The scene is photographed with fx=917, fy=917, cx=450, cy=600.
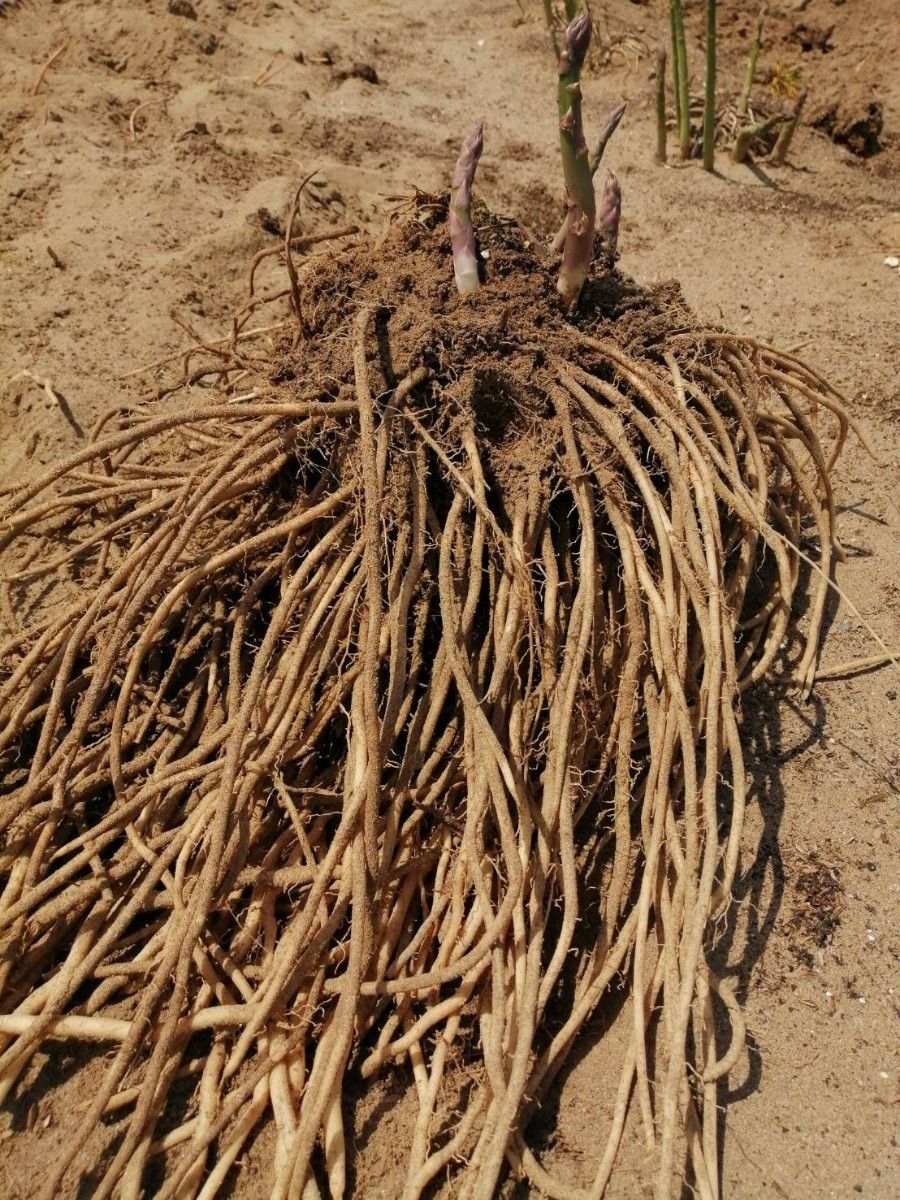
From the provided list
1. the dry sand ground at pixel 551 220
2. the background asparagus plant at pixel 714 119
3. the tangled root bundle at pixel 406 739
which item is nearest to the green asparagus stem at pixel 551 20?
the dry sand ground at pixel 551 220

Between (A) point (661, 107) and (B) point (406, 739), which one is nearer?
(B) point (406, 739)

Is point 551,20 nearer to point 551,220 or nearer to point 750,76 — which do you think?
point 750,76

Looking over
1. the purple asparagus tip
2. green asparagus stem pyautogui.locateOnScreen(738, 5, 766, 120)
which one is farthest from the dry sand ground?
the purple asparagus tip

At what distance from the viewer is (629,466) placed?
1.27 meters

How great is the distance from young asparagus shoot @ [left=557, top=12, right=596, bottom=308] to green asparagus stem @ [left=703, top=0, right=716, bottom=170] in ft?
4.97

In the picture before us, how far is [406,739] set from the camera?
1.29 metres

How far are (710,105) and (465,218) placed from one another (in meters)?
1.84

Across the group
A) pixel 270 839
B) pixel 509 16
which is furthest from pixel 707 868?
pixel 509 16

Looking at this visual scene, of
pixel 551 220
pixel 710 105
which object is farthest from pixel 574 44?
pixel 710 105

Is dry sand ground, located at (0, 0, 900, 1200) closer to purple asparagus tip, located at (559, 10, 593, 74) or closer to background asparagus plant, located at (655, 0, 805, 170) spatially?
background asparagus plant, located at (655, 0, 805, 170)

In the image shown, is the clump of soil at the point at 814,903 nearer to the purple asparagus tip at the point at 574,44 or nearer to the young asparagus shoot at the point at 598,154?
the young asparagus shoot at the point at 598,154

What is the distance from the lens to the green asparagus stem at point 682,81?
2646mm

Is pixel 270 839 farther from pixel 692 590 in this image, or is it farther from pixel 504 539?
pixel 692 590

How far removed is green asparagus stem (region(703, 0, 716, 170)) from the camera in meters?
2.57
